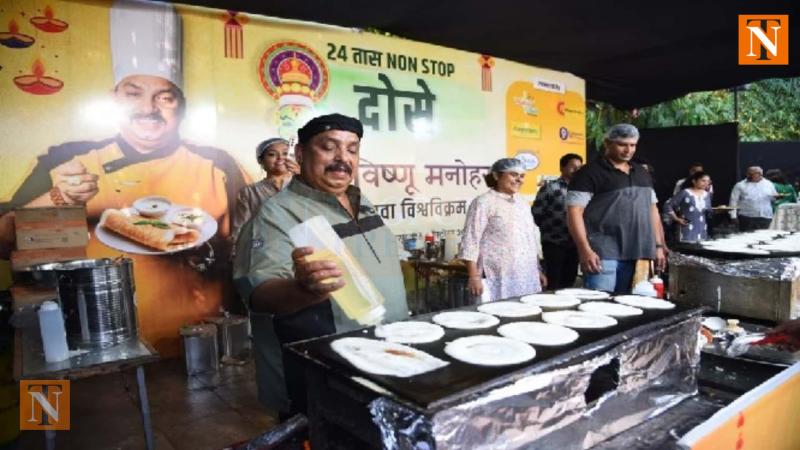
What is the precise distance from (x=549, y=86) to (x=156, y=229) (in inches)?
229

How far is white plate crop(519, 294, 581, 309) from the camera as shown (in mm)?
1775

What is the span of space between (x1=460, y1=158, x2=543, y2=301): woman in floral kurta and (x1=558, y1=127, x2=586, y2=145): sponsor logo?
14.5 feet

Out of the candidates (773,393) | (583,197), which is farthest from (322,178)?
(583,197)

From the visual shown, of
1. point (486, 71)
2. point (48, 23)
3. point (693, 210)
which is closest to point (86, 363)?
point (48, 23)

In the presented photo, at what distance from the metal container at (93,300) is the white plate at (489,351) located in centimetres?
190

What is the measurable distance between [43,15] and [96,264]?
101 inches

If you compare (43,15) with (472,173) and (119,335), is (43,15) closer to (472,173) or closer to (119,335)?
(119,335)

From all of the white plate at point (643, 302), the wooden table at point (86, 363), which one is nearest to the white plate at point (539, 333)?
the white plate at point (643, 302)

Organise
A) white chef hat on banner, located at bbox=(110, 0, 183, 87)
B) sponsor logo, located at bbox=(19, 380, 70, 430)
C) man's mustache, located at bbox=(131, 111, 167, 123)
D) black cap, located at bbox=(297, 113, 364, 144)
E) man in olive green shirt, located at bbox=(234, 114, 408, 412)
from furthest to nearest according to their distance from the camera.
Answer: man's mustache, located at bbox=(131, 111, 167, 123) < white chef hat on banner, located at bbox=(110, 0, 183, 87) < sponsor logo, located at bbox=(19, 380, 70, 430) < black cap, located at bbox=(297, 113, 364, 144) < man in olive green shirt, located at bbox=(234, 114, 408, 412)

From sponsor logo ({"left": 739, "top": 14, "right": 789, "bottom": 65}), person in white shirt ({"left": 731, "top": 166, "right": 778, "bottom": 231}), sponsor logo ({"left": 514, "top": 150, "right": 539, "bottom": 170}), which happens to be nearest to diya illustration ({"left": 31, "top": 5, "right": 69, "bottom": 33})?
sponsor logo ({"left": 514, "top": 150, "right": 539, "bottom": 170})

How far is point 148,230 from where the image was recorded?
4.14 metres

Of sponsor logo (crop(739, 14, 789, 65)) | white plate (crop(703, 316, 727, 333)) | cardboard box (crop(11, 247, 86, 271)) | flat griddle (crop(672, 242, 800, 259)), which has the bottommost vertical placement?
white plate (crop(703, 316, 727, 333))

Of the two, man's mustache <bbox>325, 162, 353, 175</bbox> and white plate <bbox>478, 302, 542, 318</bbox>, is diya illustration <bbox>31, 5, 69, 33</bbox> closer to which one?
man's mustache <bbox>325, 162, 353, 175</bbox>

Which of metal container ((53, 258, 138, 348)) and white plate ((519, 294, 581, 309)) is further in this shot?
metal container ((53, 258, 138, 348))
